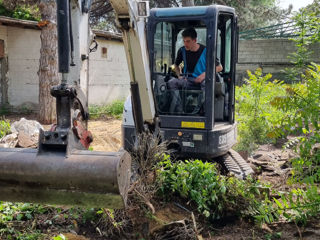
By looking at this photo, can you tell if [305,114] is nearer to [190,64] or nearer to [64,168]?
[190,64]

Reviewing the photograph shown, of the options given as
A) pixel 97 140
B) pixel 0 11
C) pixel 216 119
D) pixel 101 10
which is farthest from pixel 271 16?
pixel 216 119

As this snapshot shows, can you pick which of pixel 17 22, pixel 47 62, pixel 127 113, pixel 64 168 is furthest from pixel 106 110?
pixel 64 168

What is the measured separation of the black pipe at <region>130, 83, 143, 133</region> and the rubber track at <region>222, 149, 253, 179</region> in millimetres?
1889

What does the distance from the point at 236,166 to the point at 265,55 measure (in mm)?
11630

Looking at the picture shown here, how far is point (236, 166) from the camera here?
5660mm

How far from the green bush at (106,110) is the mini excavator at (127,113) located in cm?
759

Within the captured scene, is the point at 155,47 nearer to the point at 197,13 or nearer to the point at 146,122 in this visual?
the point at 197,13

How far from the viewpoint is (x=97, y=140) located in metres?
9.09

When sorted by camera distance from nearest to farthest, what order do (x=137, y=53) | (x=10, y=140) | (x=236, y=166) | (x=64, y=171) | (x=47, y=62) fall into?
(x=64, y=171) < (x=137, y=53) < (x=236, y=166) < (x=10, y=140) < (x=47, y=62)

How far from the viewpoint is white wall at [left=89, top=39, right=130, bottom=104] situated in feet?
46.7

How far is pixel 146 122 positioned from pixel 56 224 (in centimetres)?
148

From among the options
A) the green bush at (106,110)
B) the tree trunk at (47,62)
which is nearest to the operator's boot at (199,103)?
the tree trunk at (47,62)

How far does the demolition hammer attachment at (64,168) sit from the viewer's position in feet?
9.12

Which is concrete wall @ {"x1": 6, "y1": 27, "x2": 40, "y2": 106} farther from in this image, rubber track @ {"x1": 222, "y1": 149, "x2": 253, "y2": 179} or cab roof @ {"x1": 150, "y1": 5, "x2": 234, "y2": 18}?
rubber track @ {"x1": 222, "y1": 149, "x2": 253, "y2": 179}
